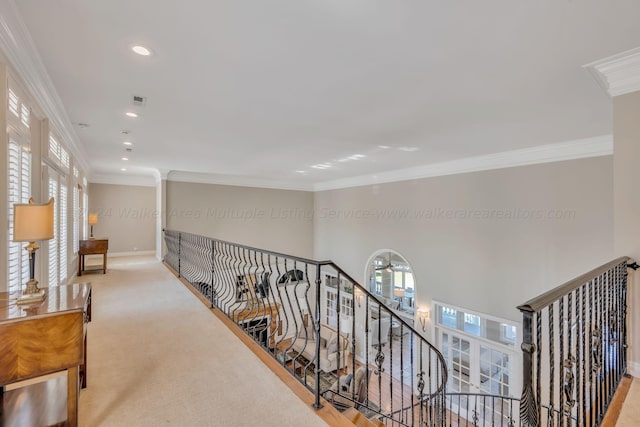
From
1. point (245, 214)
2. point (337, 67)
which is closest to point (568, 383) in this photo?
point (337, 67)

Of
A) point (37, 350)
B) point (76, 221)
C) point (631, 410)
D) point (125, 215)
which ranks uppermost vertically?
point (125, 215)

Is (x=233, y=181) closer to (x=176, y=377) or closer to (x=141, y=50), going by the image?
(x=141, y=50)

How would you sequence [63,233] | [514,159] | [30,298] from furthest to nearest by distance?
[514,159], [63,233], [30,298]

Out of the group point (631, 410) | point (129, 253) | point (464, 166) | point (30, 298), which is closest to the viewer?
point (30, 298)

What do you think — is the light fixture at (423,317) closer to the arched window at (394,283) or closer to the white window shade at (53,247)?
the arched window at (394,283)

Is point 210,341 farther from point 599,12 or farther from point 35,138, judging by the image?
point 599,12

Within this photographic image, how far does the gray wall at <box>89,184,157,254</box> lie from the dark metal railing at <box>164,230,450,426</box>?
2.42 metres

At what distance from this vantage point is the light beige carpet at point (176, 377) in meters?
1.93

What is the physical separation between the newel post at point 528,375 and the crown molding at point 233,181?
28.0 ft

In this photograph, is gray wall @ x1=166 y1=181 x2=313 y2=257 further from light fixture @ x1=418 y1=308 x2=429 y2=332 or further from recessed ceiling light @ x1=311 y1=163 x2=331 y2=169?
light fixture @ x1=418 y1=308 x2=429 y2=332

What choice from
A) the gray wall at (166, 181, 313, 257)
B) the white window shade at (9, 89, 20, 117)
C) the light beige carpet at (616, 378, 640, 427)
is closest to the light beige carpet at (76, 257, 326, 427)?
the light beige carpet at (616, 378, 640, 427)

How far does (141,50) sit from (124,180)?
27.0 ft

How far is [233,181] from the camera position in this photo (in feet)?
29.8

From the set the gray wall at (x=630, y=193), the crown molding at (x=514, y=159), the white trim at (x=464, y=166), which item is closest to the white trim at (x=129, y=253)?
the white trim at (x=464, y=166)
